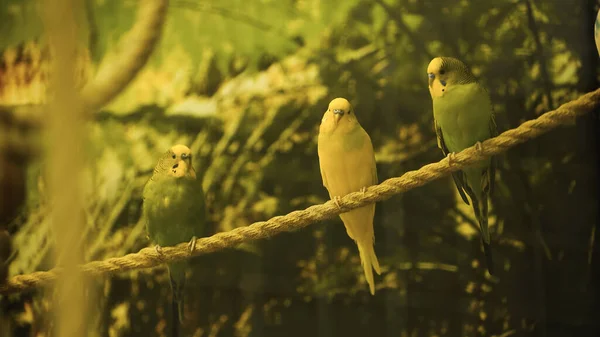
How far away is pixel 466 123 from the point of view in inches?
64.0

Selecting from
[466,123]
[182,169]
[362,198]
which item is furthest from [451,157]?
[182,169]

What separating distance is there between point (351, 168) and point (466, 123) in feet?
1.01

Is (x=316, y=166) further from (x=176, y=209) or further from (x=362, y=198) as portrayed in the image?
(x=176, y=209)

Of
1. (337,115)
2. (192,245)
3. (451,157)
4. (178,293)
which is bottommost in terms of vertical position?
(178,293)

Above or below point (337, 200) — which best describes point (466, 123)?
above

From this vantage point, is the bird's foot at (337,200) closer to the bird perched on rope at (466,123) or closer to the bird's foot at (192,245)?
the bird perched on rope at (466,123)

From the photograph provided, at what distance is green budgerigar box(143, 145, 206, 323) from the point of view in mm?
1730

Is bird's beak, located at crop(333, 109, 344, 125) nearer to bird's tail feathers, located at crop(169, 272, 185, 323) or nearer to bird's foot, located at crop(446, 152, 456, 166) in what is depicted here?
bird's foot, located at crop(446, 152, 456, 166)

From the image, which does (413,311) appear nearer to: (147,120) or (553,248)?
(553,248)

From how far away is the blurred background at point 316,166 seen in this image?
1.65m

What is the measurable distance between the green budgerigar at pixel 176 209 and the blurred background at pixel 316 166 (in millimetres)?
32

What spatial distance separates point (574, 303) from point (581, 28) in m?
0.71

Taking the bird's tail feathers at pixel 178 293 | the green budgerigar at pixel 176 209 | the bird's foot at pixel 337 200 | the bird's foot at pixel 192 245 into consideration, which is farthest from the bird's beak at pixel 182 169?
the bird's foot at pixel 337 200

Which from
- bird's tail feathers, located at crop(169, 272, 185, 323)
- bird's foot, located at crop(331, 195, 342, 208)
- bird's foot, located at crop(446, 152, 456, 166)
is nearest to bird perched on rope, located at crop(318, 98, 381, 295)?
bird's foot, located at crop(331, 195, 342, 208)
